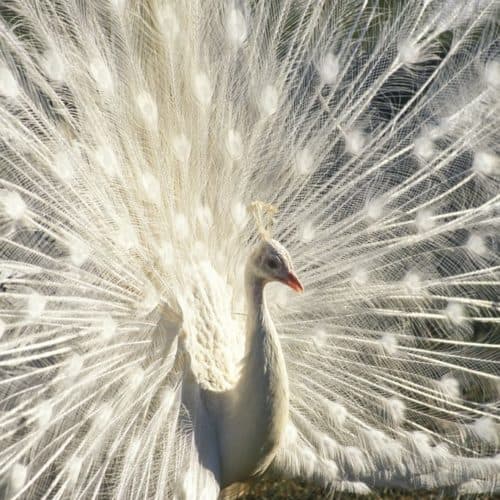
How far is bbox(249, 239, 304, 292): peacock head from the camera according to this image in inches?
107

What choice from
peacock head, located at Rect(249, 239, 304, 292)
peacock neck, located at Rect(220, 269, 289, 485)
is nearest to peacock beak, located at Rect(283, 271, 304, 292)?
peacock head, located at Rect(249, 239, 304, 292)

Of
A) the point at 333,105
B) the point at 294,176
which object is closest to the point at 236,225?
the point at 294,176

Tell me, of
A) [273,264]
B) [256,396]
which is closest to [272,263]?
[273,264]

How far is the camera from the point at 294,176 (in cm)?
322

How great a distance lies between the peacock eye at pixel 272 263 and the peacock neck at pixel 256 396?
3.1 inches

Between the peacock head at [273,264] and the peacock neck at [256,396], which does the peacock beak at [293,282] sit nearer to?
the peacock head at [273,264]

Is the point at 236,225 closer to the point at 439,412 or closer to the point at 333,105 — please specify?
the point at 333,105

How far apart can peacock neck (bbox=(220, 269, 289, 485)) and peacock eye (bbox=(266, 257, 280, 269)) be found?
3.1 inches

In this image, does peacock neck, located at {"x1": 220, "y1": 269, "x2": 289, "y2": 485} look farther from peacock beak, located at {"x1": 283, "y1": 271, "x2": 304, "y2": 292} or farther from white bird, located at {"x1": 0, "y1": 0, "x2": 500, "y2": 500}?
peacock beak, located at {"x1": 283, "y1": 271, "x2": 304, "y2": 292}

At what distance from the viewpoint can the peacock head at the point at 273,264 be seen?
2711mm

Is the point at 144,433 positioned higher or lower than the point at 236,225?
lower

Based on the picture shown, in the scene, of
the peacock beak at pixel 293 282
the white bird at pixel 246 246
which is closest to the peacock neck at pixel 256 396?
the white bird at pixel 246 246

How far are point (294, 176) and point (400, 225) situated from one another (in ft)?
1.44

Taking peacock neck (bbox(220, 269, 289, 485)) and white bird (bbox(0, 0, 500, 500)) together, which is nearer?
white bird (bbox(0, 0, 500, 500))
